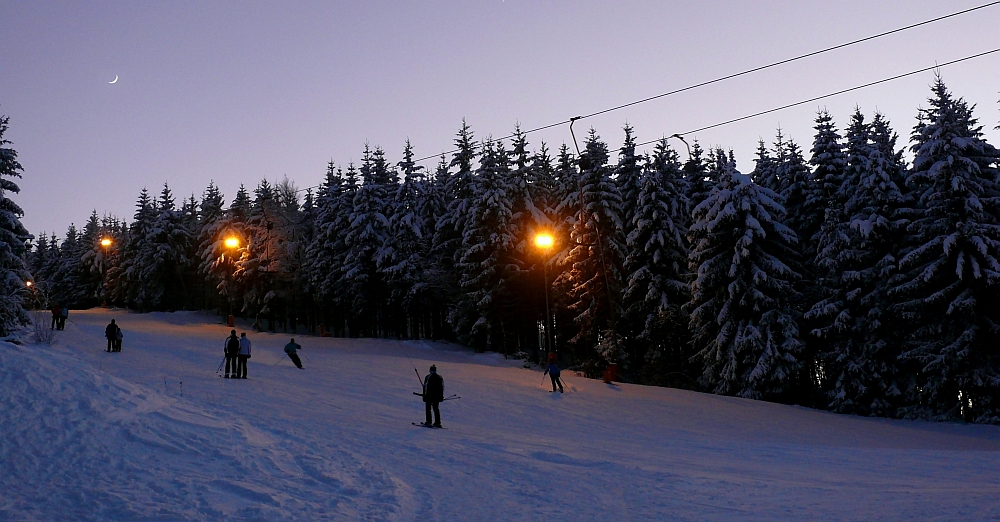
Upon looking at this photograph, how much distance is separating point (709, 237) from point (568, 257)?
30.4ft

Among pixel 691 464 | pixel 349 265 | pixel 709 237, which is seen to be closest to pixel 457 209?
pixel 349 265

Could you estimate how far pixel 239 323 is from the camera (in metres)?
65.4

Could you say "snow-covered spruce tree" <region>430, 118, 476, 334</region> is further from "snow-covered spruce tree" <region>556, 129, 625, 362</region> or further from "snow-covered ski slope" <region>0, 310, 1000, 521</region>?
"snow-covered ski slope" <region>0, 310, 1000, 521</region>

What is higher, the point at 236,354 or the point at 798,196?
the point at 798,196

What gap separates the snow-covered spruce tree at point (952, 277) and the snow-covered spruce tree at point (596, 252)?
1437cm

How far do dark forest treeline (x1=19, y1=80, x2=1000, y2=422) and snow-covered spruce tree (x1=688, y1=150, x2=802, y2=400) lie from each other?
103 mm

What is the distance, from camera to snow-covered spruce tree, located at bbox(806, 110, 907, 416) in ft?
105

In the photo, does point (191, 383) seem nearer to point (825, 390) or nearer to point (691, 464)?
point (691, 464)

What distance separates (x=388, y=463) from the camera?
38.2 feet

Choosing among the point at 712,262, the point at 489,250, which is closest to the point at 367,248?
the point at 489,250

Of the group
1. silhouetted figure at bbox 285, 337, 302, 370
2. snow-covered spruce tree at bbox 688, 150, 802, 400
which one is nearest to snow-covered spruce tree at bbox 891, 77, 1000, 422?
snow-covered spruce tree at bbox 688, 150, 802, 400

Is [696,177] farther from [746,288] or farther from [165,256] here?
[165,256]

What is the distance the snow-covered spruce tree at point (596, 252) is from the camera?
131ft

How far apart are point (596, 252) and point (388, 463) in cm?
3010
